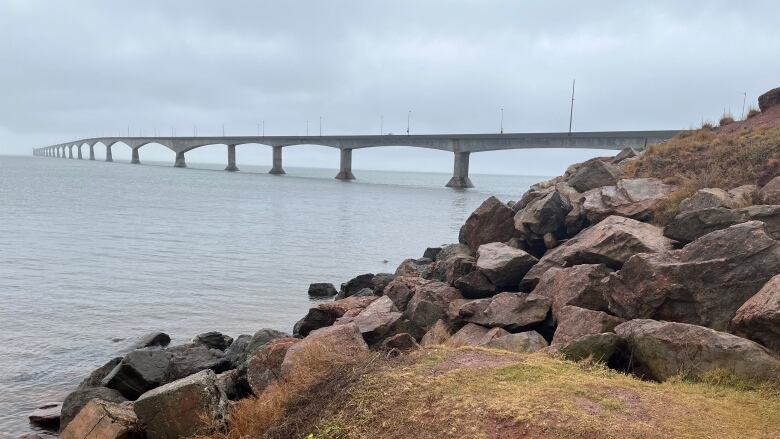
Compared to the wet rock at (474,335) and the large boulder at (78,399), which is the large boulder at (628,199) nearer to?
the wet rock at (474,335)

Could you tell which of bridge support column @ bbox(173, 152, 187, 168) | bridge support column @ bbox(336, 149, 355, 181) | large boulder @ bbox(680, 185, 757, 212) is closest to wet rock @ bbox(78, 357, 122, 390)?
large boulder @ bbox(680, 185, 757, 212)

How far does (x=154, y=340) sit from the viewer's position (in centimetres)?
1398

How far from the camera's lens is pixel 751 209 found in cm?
1034

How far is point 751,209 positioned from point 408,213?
150ft

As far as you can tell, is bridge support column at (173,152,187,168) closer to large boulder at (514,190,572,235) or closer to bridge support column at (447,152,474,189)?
bridge support column at (447,152,474,189)

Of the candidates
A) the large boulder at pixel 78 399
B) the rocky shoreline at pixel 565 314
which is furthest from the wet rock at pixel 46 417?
the large boulder at pixel 78 399

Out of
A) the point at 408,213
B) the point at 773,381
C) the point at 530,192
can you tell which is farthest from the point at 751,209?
the point at 408,213

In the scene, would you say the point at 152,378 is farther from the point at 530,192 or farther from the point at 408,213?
the point at 408,213

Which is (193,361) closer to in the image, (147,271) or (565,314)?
(565,314)

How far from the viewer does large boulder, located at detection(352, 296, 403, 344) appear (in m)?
10.4

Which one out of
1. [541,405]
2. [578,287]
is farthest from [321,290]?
[541,405]

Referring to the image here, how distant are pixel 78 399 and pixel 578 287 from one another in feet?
27.0

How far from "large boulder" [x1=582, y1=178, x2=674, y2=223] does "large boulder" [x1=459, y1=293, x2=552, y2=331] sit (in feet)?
13.4

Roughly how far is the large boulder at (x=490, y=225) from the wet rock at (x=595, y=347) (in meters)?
7.47
